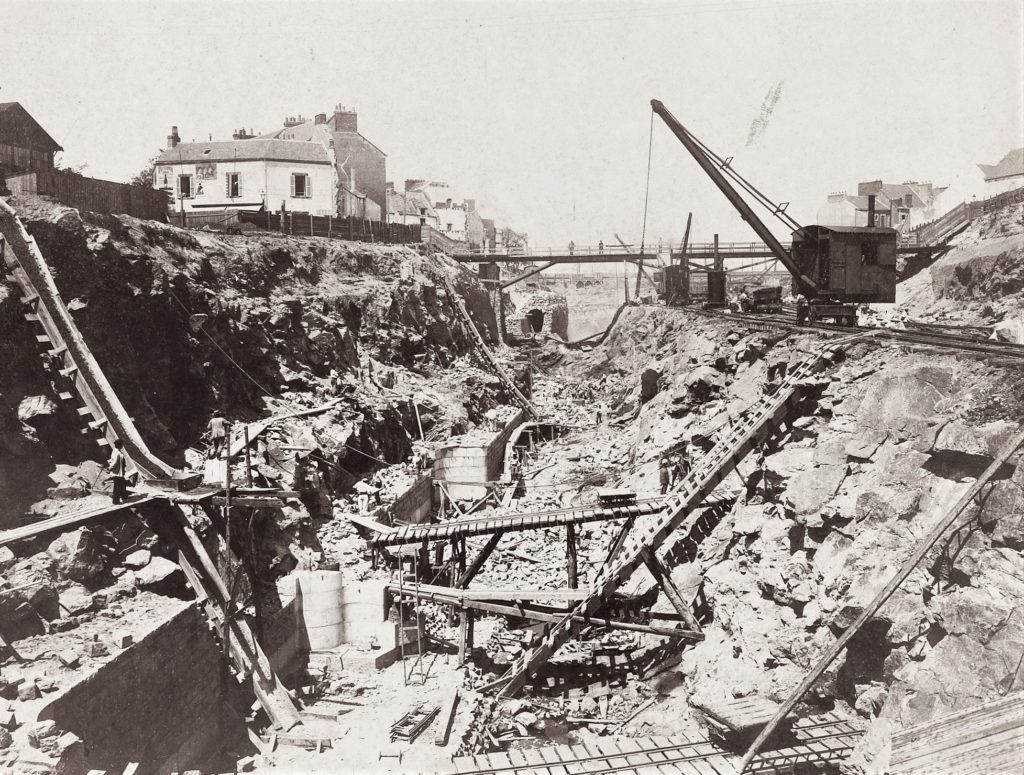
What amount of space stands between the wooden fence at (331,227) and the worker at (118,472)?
1571 cm

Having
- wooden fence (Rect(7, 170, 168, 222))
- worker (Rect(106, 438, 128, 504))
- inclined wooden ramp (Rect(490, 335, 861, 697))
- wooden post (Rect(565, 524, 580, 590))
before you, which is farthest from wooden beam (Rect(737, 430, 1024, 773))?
wooden fence (Rect(7, 170, 168, 222))

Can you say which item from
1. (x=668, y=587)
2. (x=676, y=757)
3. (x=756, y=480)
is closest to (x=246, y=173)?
(x=756, y=480)

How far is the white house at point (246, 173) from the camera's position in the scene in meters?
29.9

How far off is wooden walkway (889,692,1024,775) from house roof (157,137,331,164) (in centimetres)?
3039

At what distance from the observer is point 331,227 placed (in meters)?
28.6

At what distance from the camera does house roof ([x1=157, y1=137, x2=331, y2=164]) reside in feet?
98.1

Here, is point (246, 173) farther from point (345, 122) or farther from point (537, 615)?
point (537, 615)

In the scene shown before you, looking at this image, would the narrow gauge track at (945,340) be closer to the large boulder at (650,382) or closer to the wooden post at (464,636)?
the large boulder at (650,382)

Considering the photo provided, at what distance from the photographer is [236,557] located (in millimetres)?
11320

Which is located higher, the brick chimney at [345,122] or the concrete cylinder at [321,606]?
the brick chimney at [345,122]

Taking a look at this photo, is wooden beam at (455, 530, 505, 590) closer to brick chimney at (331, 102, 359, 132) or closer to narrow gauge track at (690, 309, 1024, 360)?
narrow gauge track at (690, 309, 1024, 360)

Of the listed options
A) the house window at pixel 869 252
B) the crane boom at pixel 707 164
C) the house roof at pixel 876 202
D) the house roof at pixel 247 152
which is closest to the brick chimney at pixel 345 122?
the house roof at pixel 247 152

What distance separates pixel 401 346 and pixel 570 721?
1801 cm

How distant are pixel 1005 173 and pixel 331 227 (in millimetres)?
37855
